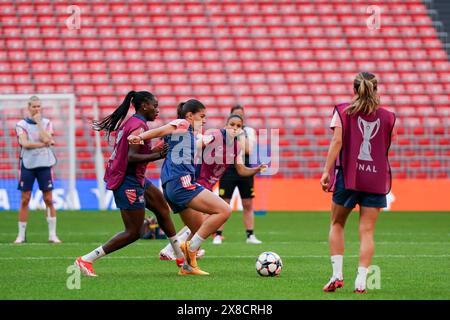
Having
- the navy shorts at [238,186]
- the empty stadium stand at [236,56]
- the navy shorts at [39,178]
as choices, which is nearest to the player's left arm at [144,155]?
the navy shorts at [39,178]

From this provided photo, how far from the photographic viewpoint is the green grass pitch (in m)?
8.80

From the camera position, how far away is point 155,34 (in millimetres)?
31656

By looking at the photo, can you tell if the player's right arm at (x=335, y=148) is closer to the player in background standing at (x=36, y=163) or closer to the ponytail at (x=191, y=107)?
the ponytail at (x=191, y=107)

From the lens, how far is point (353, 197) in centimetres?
871

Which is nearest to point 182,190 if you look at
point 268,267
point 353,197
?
point 268,267

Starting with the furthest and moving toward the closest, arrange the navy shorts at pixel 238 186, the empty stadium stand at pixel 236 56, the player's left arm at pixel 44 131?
the empty stadium stand at pixel 236 56, the navy shorts at pixel 238 186, the player's left arm at pixel 44 131

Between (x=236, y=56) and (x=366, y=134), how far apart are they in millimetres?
22772

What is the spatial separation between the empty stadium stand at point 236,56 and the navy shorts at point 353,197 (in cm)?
1807

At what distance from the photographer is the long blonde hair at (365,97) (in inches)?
336

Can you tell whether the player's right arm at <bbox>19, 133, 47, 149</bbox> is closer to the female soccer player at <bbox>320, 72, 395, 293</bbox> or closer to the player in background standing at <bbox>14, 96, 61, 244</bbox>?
the player in background standing at <bbox>14, 96, 61, 244</bbox>

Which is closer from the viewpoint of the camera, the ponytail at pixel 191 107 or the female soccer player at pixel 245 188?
the ponytail at pixel 191 107

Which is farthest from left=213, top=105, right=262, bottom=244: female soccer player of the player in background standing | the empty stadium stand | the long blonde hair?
the empty stadium stand

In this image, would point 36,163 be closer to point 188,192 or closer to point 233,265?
point 233,265
